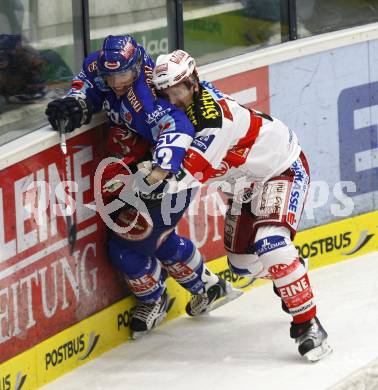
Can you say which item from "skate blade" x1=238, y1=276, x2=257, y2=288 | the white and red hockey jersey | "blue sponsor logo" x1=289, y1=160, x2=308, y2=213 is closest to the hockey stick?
the white and red hockey jersey

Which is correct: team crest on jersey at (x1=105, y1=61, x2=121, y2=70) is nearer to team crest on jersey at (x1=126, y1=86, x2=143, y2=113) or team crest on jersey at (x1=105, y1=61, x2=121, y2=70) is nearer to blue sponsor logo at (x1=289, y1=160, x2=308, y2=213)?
team crest on jersey at (x1=126, y1=86, x2=143, y2=113)

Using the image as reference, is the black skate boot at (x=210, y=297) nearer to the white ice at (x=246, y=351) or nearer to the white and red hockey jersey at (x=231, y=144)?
the white ice at (x=246, y=351)

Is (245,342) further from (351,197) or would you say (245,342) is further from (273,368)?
(351,197)

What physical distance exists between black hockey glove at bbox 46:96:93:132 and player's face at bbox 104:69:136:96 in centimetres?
16

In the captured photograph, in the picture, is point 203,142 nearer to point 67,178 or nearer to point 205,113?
point 205,113

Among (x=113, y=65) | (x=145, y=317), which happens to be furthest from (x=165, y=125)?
(x=145, y=317)

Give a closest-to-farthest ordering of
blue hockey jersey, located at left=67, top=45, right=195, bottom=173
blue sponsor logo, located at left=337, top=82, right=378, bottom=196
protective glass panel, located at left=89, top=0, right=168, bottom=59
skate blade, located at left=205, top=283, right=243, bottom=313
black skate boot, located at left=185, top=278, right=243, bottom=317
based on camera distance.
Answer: blue hockey jersey, located at left=67, top=45, right=195, bottom=173
protective glass panel, located at left=89, top=0, right=168, bottom=59
black skate boot, located at left=185, top=278, right=243, bottom=317
skate blade, located at left=205, top=283, right=243, bottom=313
blue sponsor logo, located at left=337, top=82, right=378, bottom=196

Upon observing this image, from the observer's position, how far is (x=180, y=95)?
20.3ft

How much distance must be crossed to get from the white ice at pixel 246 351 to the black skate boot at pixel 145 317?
0.17 ft

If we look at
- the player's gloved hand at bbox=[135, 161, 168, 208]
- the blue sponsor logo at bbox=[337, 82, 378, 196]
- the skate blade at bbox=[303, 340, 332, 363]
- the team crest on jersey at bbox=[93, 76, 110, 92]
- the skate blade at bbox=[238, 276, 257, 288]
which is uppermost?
the team crest on jersey at bbox=[93, 76, 110, 92]

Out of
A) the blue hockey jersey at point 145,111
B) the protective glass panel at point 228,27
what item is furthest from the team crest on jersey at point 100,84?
the protective glass panel at point 228,27

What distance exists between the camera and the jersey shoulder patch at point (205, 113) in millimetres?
6121

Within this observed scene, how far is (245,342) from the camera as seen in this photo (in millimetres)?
6637

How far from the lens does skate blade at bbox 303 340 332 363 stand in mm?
6199
